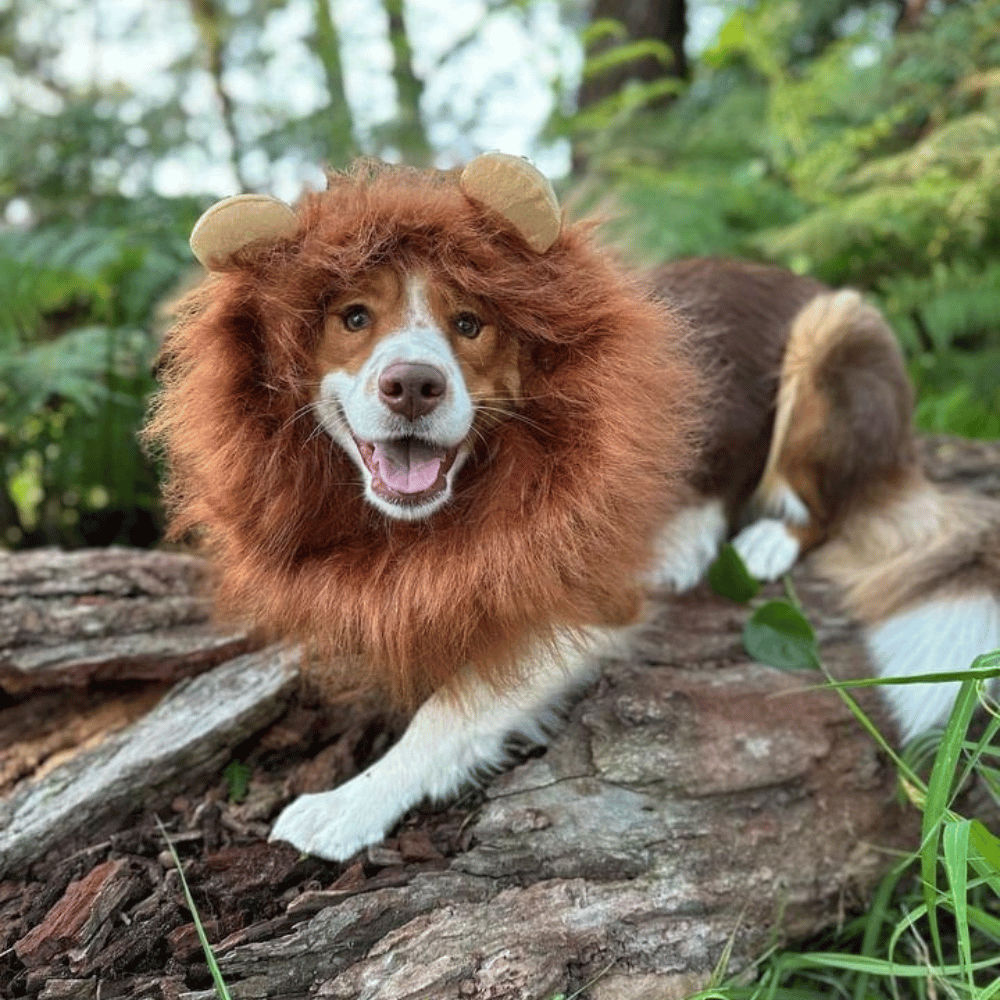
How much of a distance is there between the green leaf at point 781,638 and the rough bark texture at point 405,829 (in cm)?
4

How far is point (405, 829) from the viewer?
1.91 metres

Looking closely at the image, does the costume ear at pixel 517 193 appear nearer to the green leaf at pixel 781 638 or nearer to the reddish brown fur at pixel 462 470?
the reddish brown fur at pixel 462 470

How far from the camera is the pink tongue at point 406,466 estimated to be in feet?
5.61

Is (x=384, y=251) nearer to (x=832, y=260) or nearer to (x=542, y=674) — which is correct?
(x=542, y=674)

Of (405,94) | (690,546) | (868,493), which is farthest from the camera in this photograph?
(405,94)

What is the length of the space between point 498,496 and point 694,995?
0.91m

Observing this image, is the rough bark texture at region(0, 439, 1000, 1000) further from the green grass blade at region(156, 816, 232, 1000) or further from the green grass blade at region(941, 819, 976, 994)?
the green grass blade at region(941, 819, 976, 994)

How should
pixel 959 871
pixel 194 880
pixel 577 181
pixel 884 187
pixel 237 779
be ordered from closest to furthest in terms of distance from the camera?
pixel 959 871
pixel 194 880
pixel 237 779
pixel 884 187
pixel 577 181

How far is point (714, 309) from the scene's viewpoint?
8.74 feet

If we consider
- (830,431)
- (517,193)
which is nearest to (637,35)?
(830,431)

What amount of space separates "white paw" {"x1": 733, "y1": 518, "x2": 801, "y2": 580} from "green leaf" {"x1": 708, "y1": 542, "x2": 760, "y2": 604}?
0.32ft

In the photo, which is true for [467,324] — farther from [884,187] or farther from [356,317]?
[884,187]

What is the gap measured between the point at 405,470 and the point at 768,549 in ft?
4.33

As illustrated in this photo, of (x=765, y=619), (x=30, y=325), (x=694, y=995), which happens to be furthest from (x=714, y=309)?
(x=30, y=325)
